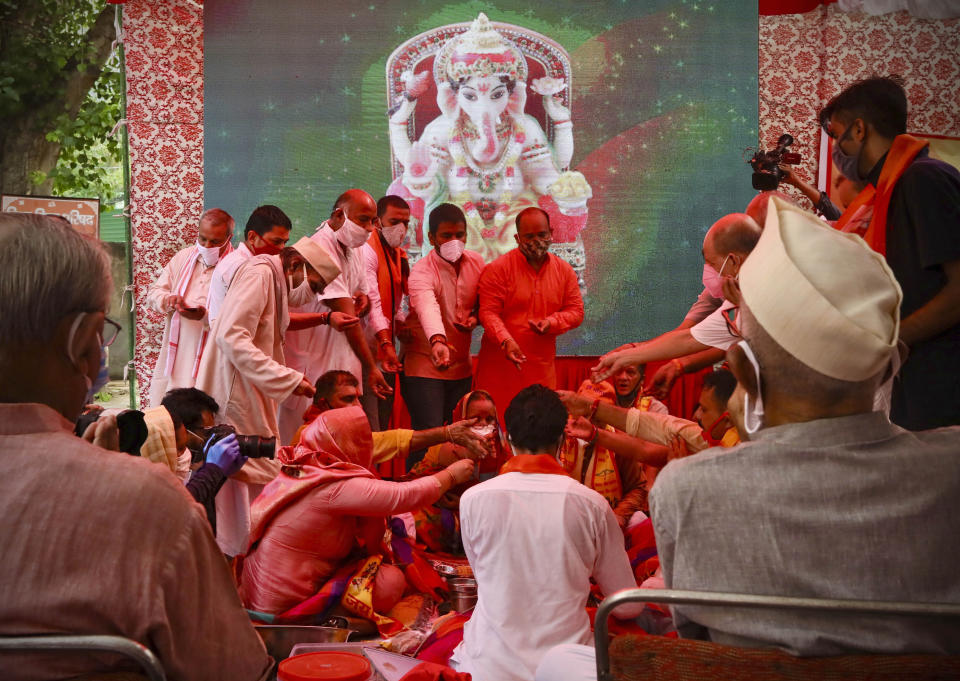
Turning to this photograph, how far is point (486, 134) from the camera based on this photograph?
6.95m

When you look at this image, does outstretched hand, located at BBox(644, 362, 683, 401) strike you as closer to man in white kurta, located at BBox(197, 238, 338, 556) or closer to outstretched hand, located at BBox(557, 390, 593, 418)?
outstretched hand, located at BBox(557, 390, 593, 418)

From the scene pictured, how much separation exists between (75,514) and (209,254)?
4.98 meters

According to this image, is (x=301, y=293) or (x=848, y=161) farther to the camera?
(x=301, y=293)

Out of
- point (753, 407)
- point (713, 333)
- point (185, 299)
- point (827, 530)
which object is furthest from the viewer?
point (185, 299)

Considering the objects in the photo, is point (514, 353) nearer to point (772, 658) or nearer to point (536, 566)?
point (536, 566)

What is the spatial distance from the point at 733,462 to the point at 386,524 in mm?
2777

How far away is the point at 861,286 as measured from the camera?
1479 millimetres

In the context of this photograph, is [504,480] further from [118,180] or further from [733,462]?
[118,180]

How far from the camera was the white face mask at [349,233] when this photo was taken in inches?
213

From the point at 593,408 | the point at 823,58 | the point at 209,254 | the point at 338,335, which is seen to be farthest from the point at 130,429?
the point at 823,58

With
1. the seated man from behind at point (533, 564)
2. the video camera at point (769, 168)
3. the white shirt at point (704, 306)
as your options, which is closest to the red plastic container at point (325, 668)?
the seated man from behind at point (533, 564)

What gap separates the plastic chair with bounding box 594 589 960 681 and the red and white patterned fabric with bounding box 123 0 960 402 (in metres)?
6.06

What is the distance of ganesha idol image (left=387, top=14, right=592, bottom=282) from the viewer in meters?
6.91

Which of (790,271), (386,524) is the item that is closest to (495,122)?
(386,524)
